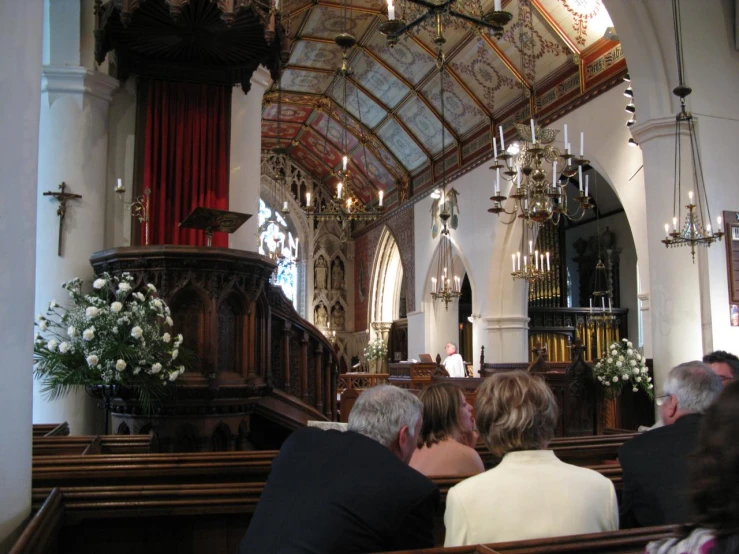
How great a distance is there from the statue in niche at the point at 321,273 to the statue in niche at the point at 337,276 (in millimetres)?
281

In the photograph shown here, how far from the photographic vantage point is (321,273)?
21.7m

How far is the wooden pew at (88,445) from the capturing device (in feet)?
11.5

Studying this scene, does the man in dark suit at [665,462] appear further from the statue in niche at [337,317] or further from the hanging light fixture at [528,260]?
the statue in niche at [337,317]

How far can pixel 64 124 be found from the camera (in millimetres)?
6285

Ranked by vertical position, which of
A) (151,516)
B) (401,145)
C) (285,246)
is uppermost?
(401,145)

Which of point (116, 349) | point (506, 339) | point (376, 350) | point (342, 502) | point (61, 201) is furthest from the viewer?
point (376, 350)

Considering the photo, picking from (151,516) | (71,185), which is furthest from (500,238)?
(151,516)

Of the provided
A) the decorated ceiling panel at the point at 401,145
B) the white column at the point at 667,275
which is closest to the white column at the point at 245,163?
the white column at the point at 667,275

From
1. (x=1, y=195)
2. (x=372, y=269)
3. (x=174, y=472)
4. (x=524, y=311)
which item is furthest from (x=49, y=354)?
(x=372, y=269)

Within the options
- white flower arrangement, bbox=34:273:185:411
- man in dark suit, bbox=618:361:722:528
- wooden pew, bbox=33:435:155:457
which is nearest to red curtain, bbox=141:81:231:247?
white flower arrangement, bbox=34:273:185:411

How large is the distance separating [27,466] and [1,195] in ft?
2.32

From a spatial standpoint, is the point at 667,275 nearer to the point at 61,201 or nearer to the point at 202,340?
the point at 202,340

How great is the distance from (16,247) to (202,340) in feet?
10.3

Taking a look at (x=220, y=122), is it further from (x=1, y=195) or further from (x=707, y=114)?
(x=1, y=195)
